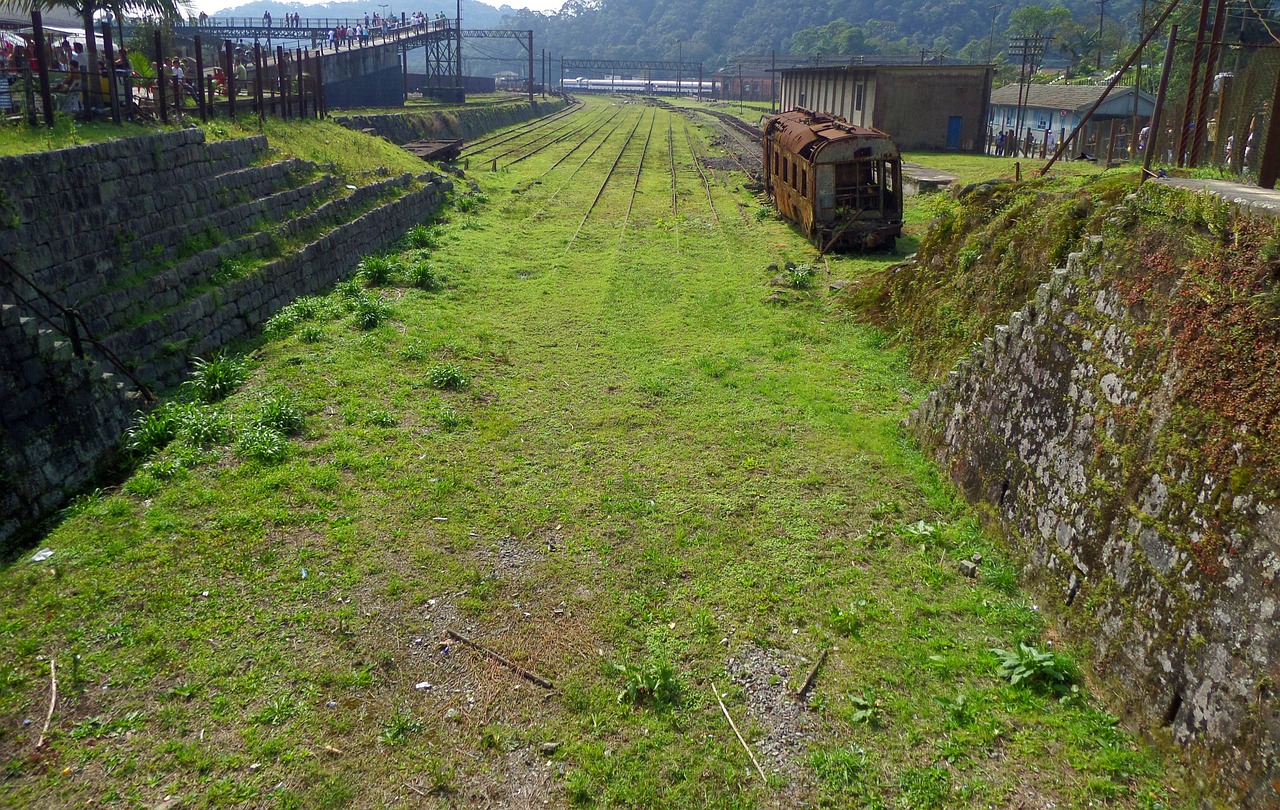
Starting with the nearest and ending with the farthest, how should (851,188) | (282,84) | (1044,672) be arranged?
(1044,672) → (851,188) → (282,84)

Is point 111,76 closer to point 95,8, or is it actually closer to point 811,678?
point 95,8

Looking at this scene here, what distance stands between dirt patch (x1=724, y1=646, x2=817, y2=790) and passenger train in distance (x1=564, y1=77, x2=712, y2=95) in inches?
4558

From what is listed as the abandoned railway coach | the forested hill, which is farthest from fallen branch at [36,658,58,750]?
the forested hill

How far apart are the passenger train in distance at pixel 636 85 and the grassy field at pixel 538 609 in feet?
366

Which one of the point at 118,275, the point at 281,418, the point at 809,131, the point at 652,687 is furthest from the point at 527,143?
the point at 652,687

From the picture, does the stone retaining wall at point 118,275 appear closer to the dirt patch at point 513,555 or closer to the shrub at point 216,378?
the shrub at point 216,378

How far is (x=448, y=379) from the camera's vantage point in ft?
37.0

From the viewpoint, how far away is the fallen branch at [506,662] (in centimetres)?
600

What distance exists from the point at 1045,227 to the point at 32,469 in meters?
10.9

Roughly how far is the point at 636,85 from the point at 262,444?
123m

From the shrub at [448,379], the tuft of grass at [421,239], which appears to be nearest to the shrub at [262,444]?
the shrub at [448,379]

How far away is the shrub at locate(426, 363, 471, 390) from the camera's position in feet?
36.9

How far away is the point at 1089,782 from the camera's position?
16.1ft

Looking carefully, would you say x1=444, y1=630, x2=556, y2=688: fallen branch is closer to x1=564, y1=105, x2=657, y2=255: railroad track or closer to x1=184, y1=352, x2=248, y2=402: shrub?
x1=184, y1=352, x2=248, y2=402: shrub
